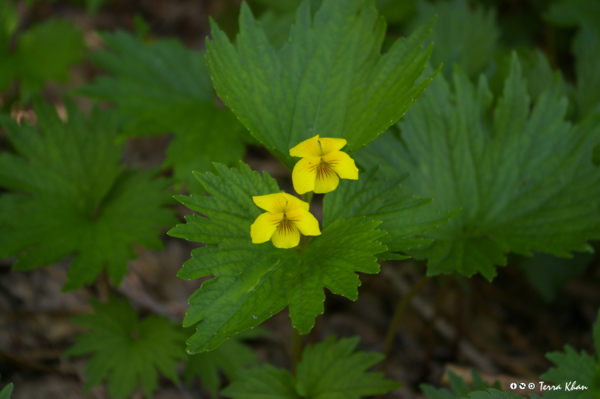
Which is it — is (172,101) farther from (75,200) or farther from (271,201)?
(271,201)

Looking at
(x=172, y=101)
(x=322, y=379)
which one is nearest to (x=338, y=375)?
(x=322, y=379)

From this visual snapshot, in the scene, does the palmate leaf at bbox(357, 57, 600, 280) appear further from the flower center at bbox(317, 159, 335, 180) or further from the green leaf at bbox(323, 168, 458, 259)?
the flower center at bbox(317, 159, 335, 180)

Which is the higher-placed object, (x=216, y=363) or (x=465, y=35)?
(x=465, y=35)

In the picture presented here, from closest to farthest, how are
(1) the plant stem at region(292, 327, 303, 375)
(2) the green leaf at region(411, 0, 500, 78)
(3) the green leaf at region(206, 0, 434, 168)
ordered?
1. (3) the green leaf at region(206, 0, 434, 168)
2. (1) the plant stem at region(292, 327, 303, 375)
3. (2) the green leaf at region(411, 0, 500, 78)

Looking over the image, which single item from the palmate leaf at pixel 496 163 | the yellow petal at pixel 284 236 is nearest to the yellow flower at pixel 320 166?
the yellow petal at pixel 284 236

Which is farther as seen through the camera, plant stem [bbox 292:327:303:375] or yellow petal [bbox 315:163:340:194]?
plant stem [bbox 292:327:303:375]

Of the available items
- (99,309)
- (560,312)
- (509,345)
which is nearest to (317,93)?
(99,309)

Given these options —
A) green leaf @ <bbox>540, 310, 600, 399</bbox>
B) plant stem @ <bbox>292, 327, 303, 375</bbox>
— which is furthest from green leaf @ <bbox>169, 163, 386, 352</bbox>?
green leaf @ <bbox>540, 310, 600, 399</bbox>
